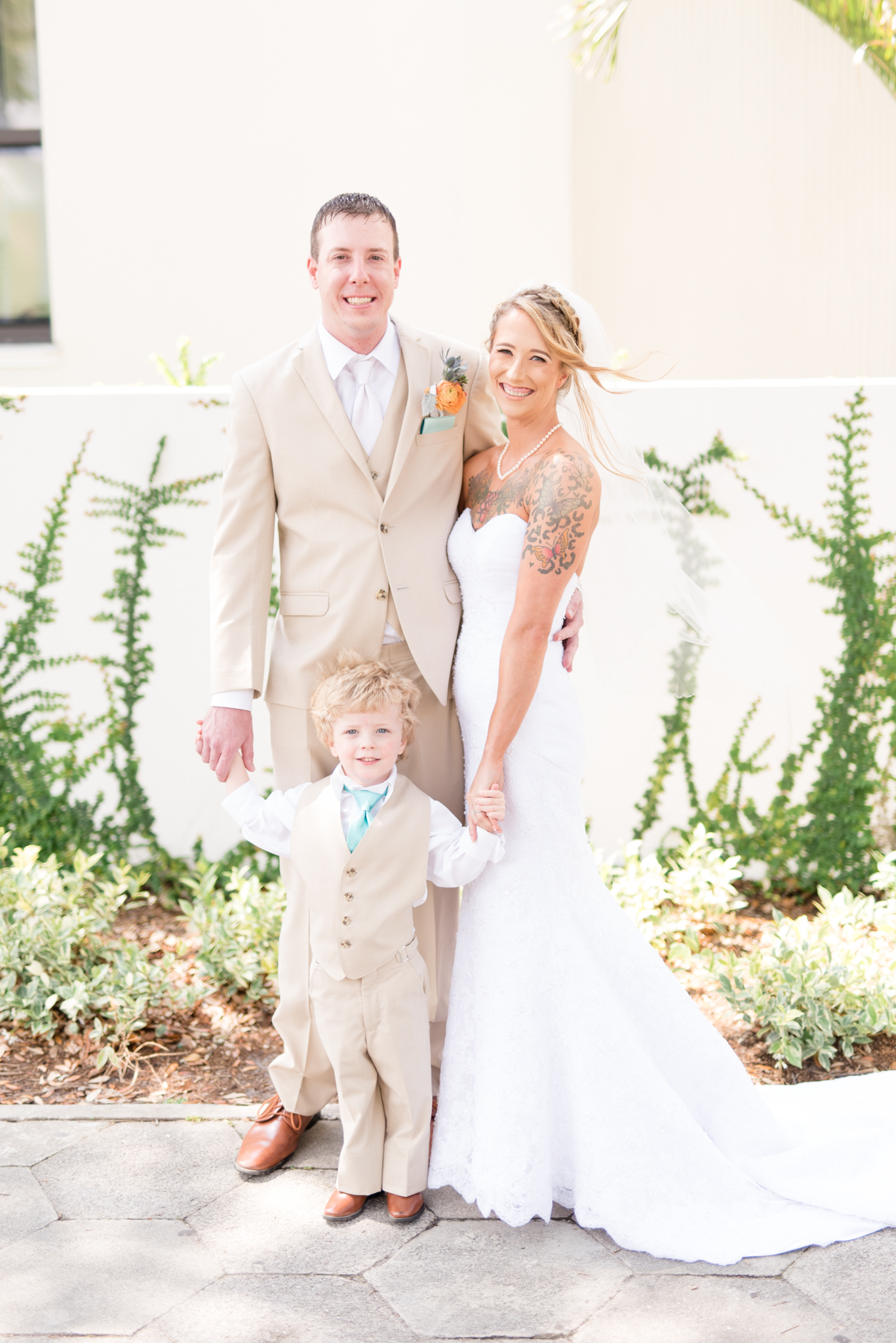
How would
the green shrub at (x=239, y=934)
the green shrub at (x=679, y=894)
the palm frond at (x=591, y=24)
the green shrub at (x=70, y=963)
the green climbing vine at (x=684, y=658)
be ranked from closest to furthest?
the green shrub at (x=70, y=963) < the green shrub at (x=239, y=934) < the green shrub at (x=679, y=894) < the green climbing vine at (x=684, y=658) < the palm frond at (x=591, y=24)

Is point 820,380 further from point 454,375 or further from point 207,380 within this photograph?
point 207,380

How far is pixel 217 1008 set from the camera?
3.61 m

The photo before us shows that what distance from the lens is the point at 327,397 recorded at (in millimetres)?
2619

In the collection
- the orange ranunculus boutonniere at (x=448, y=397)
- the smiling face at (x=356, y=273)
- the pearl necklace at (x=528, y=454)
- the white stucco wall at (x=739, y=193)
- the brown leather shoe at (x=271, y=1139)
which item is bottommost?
the brown leather shoe at (x=271, y=1139)

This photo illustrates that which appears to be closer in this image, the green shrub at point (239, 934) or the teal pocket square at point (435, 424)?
the teal pocket square at point (435, 424)

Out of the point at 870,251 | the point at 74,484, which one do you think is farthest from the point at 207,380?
the point at 870,251

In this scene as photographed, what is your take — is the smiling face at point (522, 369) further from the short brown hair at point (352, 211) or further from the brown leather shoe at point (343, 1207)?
the brown leather shoe at point (343, 1207)

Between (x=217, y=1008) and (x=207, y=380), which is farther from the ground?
(x=207, y=380)

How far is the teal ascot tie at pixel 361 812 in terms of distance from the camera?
2.52 metres

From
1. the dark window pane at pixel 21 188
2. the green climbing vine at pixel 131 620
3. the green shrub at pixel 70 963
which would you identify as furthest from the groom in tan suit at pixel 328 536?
the dark window pane at pixel 21 188

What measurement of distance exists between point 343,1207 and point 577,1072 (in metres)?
0.61

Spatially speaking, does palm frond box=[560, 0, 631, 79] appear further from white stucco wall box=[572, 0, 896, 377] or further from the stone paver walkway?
the stone paver walkway

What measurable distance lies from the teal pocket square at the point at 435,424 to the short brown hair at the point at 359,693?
0.55 m

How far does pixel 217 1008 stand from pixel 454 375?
2.14m
